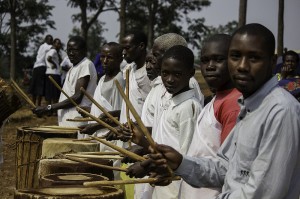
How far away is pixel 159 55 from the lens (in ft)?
13.9

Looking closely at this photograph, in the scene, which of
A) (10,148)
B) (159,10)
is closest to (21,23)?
(159,10)

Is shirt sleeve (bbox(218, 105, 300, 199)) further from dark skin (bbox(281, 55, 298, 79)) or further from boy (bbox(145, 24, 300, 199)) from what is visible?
dark skin (bbox(281, 55, 298, 79))

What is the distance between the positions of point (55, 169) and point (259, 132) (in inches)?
78.6

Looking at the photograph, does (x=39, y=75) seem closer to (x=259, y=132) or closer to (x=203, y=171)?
(x=203, y=171)

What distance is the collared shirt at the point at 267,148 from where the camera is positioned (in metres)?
1.95

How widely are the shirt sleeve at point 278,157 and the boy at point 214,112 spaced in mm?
803

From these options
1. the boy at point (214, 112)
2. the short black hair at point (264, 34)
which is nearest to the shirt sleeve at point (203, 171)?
the boy at point (214, 112)

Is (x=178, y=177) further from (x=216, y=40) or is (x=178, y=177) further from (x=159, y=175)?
(x=216, y=40)

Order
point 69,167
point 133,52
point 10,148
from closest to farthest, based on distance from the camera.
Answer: point 69,167 → point 133,52 → point 10,148

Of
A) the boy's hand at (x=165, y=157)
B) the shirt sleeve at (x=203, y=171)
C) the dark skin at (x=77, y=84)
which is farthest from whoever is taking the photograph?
the dark skin at (x=77, y=84)

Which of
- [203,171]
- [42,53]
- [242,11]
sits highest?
[242,11]

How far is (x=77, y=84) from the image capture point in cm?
586

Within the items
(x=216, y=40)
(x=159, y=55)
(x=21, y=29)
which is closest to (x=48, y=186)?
(x=216, y=40)

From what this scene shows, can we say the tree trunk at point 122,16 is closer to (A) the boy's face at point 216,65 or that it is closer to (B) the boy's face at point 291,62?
(B) the boy's face at point 291,62
